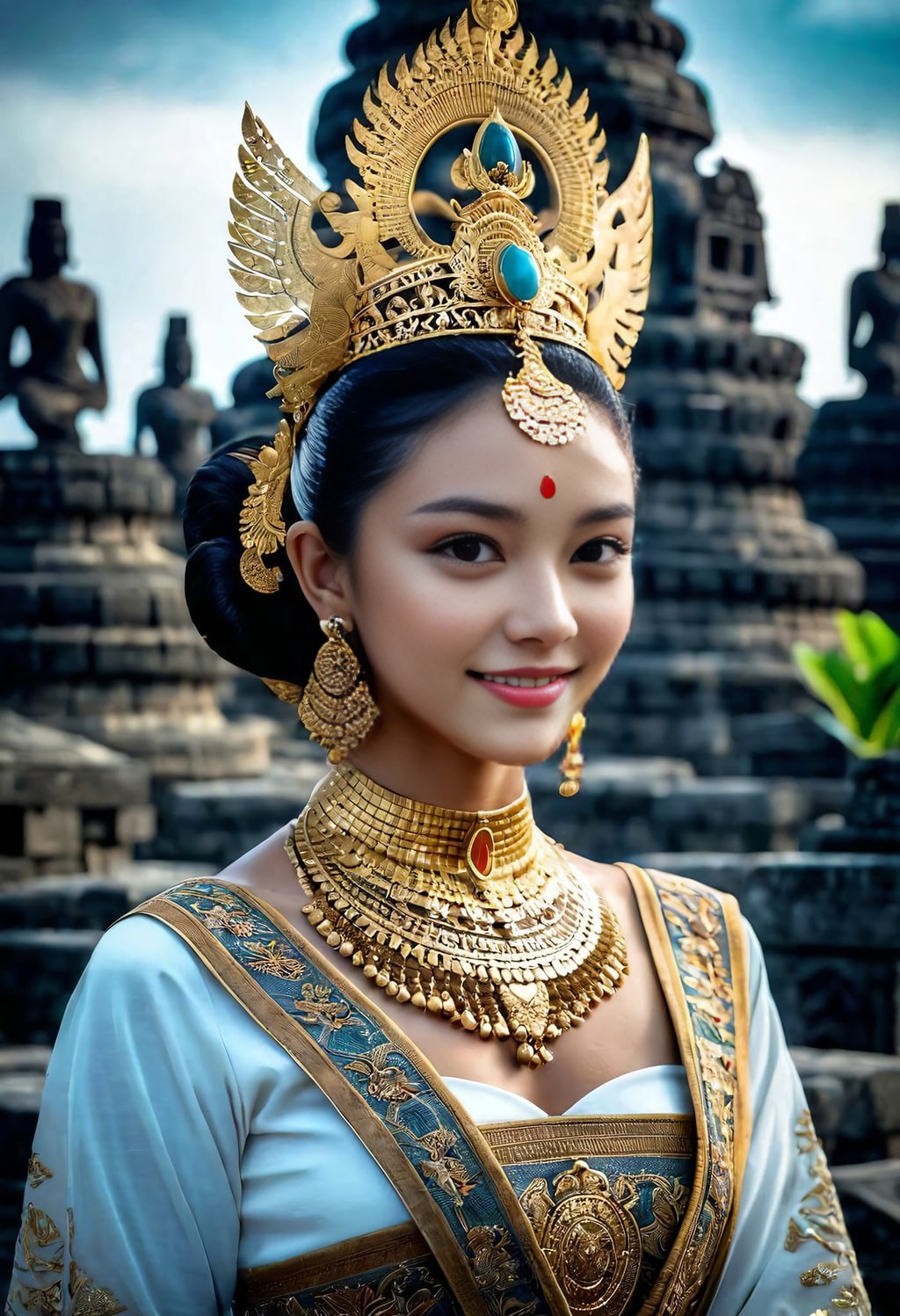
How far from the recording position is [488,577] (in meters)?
2.30

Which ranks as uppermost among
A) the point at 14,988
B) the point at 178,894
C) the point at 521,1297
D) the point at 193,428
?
the point at 193,428

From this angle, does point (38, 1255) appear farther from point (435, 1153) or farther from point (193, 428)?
point (193, 428)

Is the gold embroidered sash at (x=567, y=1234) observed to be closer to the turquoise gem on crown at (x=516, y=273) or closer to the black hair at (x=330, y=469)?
the black hair at (x=330, y=469)

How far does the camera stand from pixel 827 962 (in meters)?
5.47

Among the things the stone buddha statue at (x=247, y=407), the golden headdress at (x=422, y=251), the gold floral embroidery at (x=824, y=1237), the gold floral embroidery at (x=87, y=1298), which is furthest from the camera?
the stone buddha statue at (x=247, y=407)

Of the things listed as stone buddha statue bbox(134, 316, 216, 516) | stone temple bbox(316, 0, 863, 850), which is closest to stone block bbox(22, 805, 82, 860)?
stone temple bbox(316, 0, 863, 850)

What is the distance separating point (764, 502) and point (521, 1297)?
1205 centimetres

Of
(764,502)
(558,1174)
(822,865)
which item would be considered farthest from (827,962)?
(764,502)

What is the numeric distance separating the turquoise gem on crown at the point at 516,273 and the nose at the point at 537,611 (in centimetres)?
42

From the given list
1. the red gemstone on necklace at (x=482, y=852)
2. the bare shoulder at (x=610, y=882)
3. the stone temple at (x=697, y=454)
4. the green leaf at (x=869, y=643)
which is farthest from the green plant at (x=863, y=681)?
the red gemstone on necklace at (x=482, y=852)

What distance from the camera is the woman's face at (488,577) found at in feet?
7.53

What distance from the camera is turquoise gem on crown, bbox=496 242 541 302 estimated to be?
238 centimetres

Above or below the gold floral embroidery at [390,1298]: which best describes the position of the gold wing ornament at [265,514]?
above

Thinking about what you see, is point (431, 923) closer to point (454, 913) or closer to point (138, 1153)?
point (454, 913)
